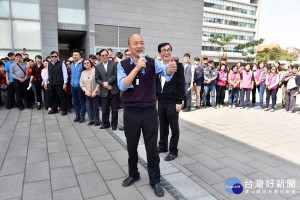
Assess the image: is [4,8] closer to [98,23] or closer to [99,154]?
[98,23]

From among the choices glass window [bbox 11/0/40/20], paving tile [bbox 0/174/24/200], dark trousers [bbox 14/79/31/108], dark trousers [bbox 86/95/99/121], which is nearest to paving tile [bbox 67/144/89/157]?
paving tile [bbox 0/174/24/200]

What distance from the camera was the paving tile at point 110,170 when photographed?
3.29 meters

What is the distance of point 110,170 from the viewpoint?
11.4 feet

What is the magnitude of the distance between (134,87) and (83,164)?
190cm

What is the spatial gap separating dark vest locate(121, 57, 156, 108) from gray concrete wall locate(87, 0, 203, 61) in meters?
14.5

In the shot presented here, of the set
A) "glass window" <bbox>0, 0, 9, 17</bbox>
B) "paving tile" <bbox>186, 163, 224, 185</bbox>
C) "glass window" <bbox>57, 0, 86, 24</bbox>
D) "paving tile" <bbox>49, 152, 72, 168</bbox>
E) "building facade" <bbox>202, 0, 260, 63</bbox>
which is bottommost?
"paving tile" <bbox>49, 152, 72, 168</bbox>

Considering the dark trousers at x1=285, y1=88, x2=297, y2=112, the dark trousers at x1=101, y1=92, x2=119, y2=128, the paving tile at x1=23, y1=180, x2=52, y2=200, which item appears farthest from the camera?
the dark trousers at x1=285, y1=88, x2=297, y2=112

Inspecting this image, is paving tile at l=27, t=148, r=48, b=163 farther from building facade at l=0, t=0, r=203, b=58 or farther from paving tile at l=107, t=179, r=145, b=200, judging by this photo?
building facade at l=0, t=0, r=203, b=58

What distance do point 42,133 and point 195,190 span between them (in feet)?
13.5

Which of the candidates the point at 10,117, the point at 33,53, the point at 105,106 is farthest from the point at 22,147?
the point at 33,53

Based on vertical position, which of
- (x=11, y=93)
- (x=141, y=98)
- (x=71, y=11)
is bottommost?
(x=11, y=93)

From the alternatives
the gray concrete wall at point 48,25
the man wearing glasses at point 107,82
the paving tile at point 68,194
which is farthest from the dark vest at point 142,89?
the gray concrete wall at point 48,25

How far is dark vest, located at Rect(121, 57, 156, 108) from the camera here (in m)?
2.66

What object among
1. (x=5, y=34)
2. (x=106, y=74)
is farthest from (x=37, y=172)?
(x=5, y=34)
